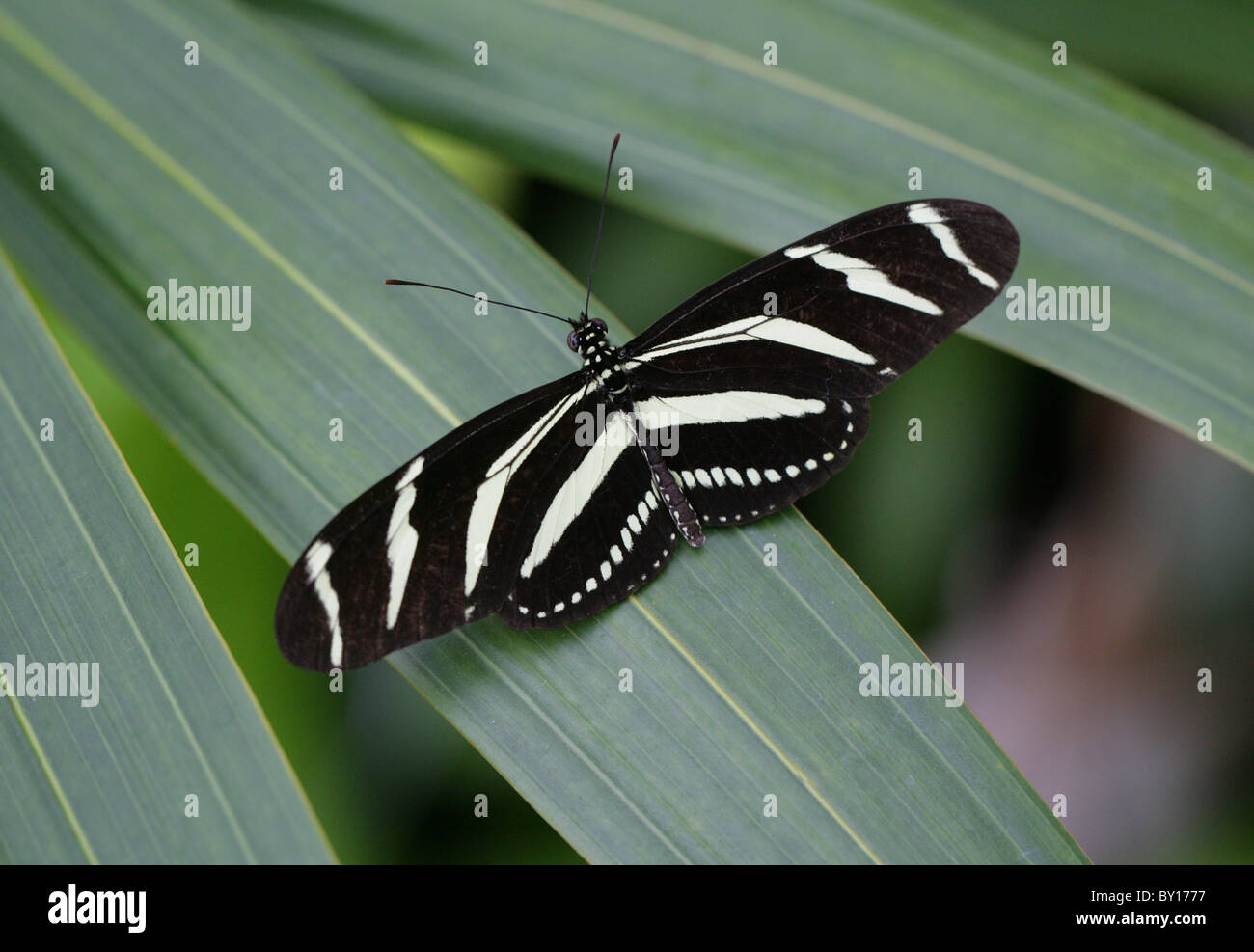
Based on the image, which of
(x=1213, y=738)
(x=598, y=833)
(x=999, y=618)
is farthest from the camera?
(x=999, y=618)

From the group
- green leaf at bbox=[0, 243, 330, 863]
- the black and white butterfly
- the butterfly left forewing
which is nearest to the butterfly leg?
the black and white butterfly

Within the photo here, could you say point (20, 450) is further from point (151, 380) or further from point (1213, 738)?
point (1213, 738)

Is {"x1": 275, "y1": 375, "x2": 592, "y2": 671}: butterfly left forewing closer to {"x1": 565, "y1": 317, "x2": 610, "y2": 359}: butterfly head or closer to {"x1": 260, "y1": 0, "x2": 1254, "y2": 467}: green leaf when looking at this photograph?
{"x1": 565, "y1": 317, "x2": 610, "y2": 359}: butterfly head

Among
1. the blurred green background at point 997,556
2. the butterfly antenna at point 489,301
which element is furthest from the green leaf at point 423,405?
the blurred green background at point 997,556

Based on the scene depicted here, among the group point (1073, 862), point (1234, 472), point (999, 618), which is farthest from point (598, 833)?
point (1234, 472)

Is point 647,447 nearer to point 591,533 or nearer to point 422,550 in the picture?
point 591,533

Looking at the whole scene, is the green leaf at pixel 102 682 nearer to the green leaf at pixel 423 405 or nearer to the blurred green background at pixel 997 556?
the green leaf at pixel 423 405
